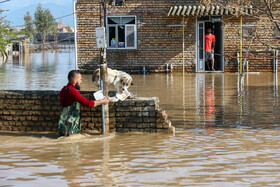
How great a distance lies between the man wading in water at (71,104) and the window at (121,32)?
16.6 metres

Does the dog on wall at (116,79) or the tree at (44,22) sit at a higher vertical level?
the tree at (44,22)

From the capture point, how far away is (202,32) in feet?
85.4

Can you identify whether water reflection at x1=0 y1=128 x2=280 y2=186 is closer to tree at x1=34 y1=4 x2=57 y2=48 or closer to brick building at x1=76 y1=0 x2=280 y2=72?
brick building at x1=76 y1=0 x2=280 y2=72

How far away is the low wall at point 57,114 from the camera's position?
30.9 feet

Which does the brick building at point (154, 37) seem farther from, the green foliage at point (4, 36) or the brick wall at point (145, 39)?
the green foliage at point (4, 36)

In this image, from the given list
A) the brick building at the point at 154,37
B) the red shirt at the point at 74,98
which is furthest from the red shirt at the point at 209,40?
the red shirt at the point at 74,98

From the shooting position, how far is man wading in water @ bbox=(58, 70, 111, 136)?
8.84 m

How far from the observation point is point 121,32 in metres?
25.7

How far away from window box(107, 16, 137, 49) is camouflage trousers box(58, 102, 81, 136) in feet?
54.8

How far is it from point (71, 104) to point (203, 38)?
17795mm

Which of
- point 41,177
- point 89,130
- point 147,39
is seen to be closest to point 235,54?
point 147,39

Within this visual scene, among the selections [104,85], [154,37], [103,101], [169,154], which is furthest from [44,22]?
[169,154]

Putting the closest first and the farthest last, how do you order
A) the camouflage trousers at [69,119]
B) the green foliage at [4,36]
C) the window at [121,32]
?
the camouflage trousers at [69,119] → the window at [121,32] → the green foliage at [4,36]

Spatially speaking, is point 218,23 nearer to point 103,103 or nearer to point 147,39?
point 147,39
